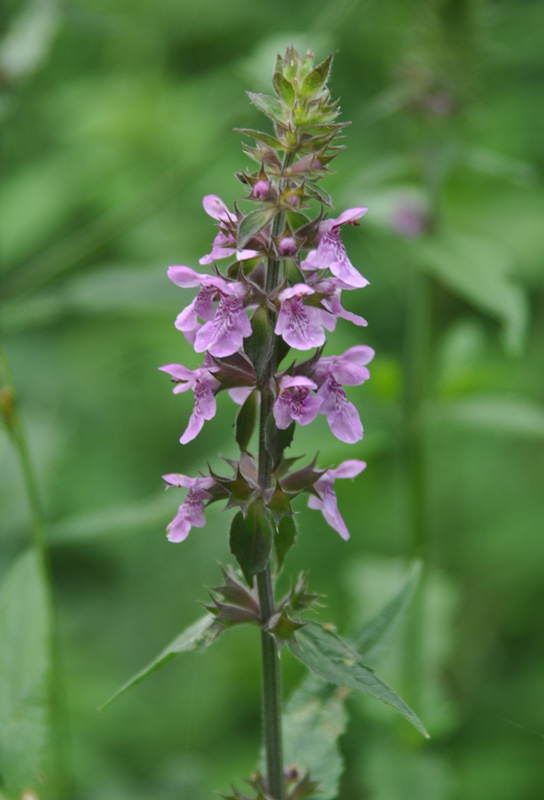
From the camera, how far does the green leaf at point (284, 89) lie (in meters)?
1.20

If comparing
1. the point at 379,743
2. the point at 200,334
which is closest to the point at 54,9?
the point at 200,334

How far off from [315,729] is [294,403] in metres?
0.73

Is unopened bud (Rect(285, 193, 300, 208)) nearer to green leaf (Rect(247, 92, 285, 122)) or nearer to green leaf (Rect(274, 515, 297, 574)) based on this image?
green leaf (Rect(247, 92, 285, 122))

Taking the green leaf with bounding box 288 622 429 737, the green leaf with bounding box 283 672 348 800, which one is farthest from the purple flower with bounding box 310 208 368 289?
the green leaf with bounding box 283 672 348 800

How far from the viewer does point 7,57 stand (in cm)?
285

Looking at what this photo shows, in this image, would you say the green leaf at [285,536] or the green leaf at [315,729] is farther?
the green leaf at [315,729]

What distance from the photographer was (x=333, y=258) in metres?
1.18

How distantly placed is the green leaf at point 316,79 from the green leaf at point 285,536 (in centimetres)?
62

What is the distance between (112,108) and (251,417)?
353 centimetres

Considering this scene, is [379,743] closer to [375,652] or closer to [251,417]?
[375,652]

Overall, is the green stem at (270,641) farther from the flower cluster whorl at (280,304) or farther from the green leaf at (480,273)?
the green leaf at (480,273)

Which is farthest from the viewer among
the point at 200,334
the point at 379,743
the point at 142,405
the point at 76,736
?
the point at 142,405

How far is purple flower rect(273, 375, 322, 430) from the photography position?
117 centimetres

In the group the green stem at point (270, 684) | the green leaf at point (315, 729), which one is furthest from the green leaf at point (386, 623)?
the green stem at point (270, 684)
